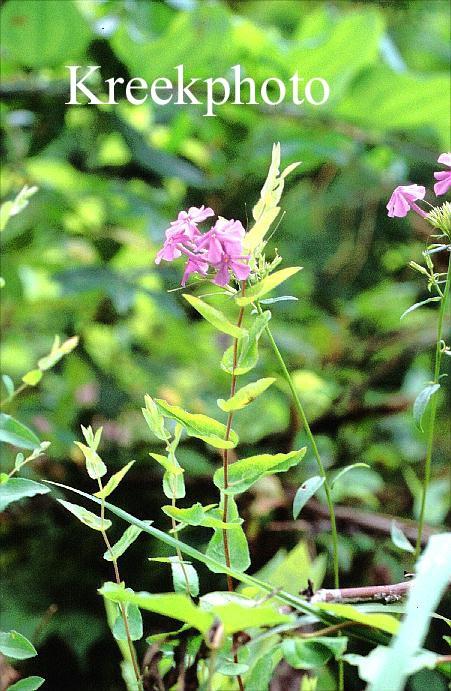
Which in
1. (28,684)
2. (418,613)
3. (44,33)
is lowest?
(28,684)

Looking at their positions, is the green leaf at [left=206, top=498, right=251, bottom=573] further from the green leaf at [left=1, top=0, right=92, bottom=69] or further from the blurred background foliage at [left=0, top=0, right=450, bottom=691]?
the green leaf at [left=1, top=0, right=92, bottom=69]

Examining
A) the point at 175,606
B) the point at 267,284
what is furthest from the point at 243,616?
the point at 267,284

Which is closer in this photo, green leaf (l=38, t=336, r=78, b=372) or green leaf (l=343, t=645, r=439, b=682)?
green leaf (l=343, t=645, r=439, b=682)

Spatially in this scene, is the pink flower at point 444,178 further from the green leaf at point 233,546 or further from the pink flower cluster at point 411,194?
the green leaf at point 233,546

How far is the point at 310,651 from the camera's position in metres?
0.28

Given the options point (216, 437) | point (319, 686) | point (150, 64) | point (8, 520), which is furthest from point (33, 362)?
point (216, 437)

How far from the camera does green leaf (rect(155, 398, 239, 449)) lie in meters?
0.31

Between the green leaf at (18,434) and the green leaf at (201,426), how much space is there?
0.10m

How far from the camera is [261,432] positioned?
37.6 inches

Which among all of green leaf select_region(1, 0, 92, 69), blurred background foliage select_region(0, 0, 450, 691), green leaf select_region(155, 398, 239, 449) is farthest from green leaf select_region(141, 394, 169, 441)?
green leaf select_region(1, 0, 92, 69)

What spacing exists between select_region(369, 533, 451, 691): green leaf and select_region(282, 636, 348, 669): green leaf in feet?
→ 0.10

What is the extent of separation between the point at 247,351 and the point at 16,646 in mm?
164

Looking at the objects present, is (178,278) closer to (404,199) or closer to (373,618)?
(404,199)

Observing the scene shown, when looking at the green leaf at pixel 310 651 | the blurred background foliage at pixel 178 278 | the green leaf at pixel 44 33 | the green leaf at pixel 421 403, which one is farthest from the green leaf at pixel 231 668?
the green leaf at pixel 44 33
